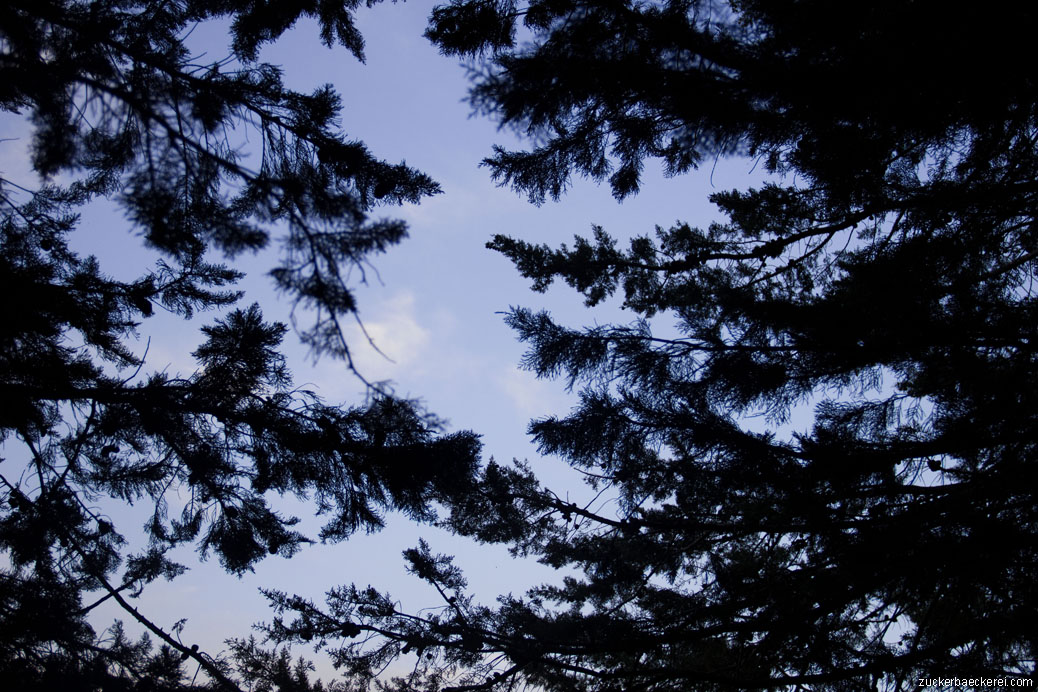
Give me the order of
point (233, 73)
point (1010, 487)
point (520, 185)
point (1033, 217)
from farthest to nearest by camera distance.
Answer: point (520, 185), point (1033, 217), point (233, 73), point (1010, 487)

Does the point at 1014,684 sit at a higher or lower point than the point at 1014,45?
lower

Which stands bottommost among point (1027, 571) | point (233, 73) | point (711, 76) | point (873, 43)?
point (1027, 571)

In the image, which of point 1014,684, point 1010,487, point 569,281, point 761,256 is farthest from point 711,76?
point 1014,684

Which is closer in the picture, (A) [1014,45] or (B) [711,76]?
(A) [1014,45]

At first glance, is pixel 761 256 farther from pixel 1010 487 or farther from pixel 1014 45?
pixel 1010 487

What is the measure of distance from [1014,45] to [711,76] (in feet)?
5.12

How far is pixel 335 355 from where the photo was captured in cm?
290

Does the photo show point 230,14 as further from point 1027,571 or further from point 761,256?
point 1027,571

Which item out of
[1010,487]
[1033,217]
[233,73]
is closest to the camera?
[1010,487]

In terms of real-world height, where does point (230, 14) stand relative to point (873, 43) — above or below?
above

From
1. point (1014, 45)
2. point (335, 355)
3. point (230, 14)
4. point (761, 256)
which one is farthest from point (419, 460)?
point (1014, 45)

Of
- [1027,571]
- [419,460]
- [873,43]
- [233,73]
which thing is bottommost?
[1027,571]

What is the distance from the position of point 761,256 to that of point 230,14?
13.7 ft

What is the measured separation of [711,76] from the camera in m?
3.85
